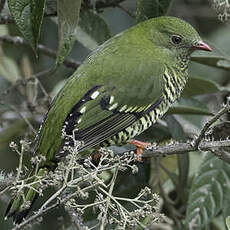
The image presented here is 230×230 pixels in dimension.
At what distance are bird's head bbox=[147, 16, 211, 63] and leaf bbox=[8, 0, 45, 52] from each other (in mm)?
1239

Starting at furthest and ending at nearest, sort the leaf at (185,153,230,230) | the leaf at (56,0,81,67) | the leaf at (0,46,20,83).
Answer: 1. the leaf at (0,46,20,83)
2. the leaf at (185,153,230,230)
3. the leaf at (56,0,81,67)

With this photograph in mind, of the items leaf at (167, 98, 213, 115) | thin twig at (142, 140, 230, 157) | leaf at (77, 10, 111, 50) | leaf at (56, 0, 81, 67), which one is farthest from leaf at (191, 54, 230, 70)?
leaf at (56, 0, 81, 67)

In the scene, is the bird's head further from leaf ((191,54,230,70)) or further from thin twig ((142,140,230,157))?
thin twig ((142,140,230,157))

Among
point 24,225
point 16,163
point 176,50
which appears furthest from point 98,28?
point 24,225

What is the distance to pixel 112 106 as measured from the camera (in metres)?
4.04

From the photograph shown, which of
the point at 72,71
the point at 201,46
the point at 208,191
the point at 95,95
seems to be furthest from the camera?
the point at 72,71

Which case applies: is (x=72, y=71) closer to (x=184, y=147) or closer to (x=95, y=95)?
(x=95, y=95)

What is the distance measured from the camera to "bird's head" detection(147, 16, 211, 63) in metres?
4.43

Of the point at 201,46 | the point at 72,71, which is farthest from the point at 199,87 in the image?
the point at 72,71

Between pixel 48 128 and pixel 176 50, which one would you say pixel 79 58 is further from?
pixel 48 128

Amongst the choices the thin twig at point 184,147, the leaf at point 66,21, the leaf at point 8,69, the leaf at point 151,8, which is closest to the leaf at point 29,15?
the leaf at point 66,21

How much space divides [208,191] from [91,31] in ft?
4.58

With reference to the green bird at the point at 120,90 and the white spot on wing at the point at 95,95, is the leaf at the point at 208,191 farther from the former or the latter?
the white spot on wing at the point at 95,95

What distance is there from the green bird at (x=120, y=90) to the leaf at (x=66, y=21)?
453mm
